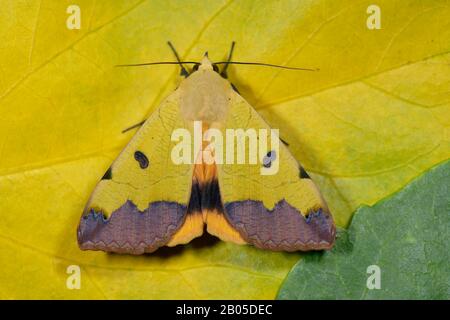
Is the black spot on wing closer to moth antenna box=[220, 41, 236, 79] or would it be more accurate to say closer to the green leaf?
moth antenna box=[220, 41, 236, 79]

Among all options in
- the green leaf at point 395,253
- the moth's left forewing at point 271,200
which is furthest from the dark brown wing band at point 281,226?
the green leaf at point 395,253

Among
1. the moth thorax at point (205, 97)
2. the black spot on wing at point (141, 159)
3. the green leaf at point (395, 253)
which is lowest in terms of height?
the green leaf at point (395, 253)

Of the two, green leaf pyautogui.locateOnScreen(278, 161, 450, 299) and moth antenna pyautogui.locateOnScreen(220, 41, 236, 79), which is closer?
green leaf pyautogui.locateOnScreen(278, 161, 450, 299)

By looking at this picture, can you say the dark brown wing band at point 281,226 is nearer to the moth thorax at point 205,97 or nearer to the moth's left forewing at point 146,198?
the moth's left forewing at point 146,198

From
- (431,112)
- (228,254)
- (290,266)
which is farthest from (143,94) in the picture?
(431,112)

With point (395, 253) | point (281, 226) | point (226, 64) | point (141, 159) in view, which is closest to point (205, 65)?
point (226, 64)

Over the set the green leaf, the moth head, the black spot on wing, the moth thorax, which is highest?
the moth head

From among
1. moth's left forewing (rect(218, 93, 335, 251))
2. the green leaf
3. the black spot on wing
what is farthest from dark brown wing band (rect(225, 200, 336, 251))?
the black spot on wing

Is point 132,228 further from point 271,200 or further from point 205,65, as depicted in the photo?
point 205,65
